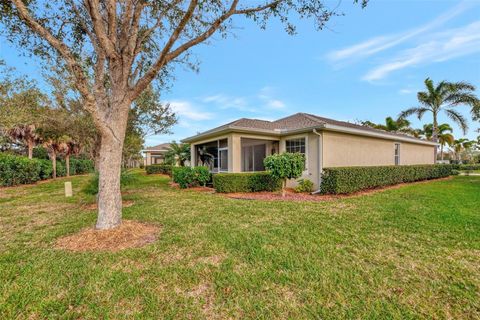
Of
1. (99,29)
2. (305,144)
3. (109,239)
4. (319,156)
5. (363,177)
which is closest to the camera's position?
(99,29)

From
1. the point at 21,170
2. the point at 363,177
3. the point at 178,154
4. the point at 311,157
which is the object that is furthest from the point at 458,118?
the point at 21,170

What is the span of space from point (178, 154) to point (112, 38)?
1895 centimetres

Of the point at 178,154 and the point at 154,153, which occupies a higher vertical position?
the point at 154,153

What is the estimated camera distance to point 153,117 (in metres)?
19.6

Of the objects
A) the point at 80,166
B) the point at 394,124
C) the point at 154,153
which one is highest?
the point at 394,124

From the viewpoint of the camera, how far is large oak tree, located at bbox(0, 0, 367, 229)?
4238 mm

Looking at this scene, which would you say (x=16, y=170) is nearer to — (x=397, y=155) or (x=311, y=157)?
(x=311, y=157)

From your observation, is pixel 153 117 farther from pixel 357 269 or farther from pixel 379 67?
pixel 357 269

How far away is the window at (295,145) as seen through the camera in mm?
11422

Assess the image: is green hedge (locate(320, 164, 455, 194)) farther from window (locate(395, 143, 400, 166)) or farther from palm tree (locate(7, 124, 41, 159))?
palm tree (locate(7, 124, 41, 159))

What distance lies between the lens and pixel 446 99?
790 inches

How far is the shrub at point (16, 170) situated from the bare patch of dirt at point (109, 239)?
1451cm

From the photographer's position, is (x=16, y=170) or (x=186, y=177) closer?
(x=186, y=177)

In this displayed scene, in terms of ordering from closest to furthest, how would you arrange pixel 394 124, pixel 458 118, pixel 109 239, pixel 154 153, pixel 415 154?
pixel 109 239
pixel 415 154
pixel 458 118
pixel 394 124
pixel 154 153
